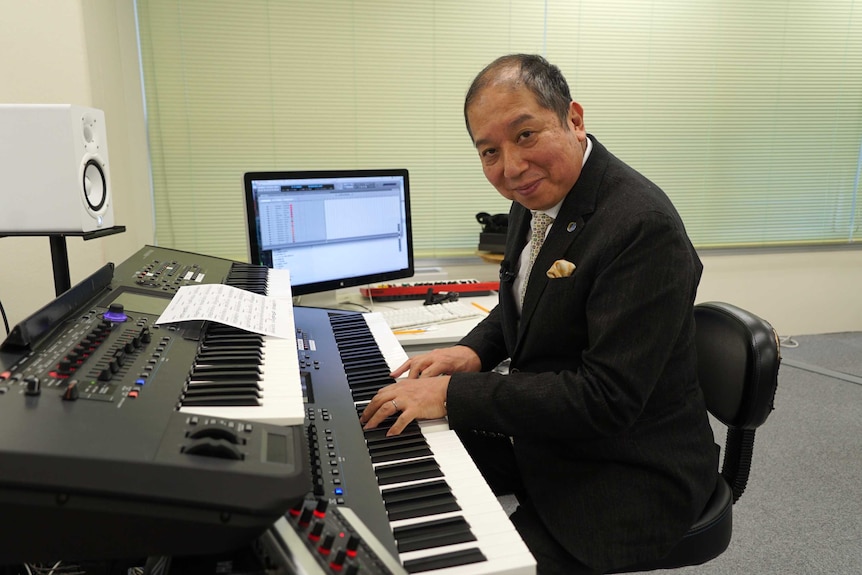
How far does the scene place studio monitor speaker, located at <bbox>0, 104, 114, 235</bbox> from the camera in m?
Result: 1.22

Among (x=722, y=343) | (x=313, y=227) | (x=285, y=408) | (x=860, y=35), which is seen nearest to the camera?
(x=285, y=408)

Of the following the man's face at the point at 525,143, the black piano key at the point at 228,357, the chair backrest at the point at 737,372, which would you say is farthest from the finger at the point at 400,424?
the chair backrest at the point at 737,372

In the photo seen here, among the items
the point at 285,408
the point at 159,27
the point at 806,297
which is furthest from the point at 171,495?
the point at 806,297

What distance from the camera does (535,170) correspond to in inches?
46.6

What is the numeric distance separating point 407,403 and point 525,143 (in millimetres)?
541

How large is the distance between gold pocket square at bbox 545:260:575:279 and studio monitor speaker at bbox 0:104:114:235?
99 centimetres

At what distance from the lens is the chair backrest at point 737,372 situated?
1267mm

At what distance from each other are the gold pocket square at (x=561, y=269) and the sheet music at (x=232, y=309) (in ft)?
1.66

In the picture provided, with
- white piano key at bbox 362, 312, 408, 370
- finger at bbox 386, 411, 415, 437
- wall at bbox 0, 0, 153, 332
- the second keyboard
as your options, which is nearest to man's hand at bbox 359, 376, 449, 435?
finger at bbox 386, 411, 415, 437

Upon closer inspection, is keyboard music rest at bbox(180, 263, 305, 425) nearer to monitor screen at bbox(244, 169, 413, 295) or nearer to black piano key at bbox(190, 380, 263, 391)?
black piano key at bbox(190, 380, 263, 391)

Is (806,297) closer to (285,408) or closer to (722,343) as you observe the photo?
(722,343)

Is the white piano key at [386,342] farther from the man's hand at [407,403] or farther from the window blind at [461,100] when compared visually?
the window blind at [461,100]

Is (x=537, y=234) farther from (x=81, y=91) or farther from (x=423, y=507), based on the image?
(x=81, y=91)

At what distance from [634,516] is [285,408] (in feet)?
2.28
